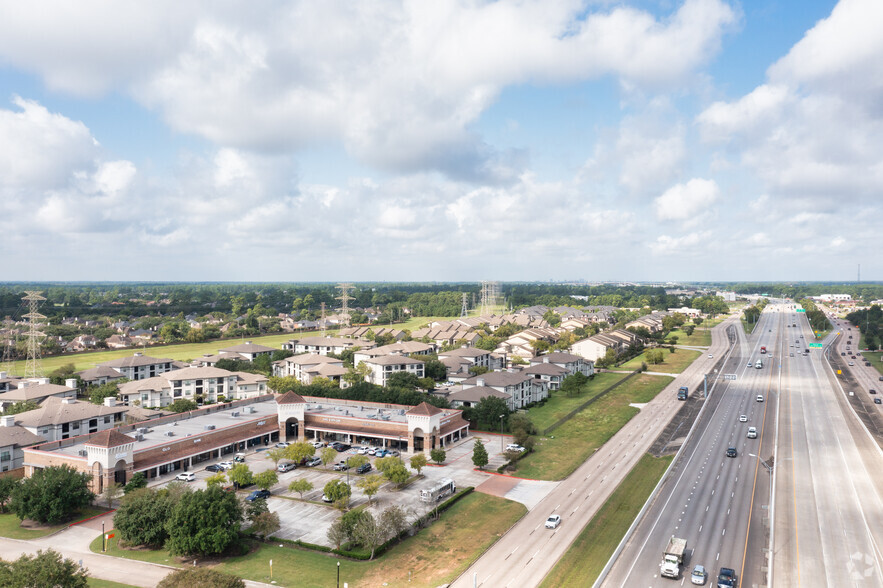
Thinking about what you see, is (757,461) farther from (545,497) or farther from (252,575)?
(252,575)

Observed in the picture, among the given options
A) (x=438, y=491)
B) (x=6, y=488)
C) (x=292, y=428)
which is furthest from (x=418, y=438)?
(x=6, y=488)

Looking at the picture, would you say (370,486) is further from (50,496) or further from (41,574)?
(50,496)

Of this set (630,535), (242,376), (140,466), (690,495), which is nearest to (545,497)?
(630,535)

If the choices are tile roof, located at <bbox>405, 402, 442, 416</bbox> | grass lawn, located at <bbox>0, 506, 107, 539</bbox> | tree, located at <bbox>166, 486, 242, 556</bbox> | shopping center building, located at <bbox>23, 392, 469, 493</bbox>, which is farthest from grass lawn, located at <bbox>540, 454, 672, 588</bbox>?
grass lawn, located at <bbox>0, 506, 107, 539</bbox>

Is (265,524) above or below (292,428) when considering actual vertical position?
above

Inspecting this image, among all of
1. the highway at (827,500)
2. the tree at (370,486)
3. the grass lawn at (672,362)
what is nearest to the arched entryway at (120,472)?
the tree at (370,486)

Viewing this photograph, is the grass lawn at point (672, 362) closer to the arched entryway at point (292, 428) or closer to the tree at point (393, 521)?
the arched entryway at point (292, 428)

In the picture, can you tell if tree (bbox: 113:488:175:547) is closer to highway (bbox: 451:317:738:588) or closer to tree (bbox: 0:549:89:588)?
tree (bbox: 0:549:89:588)
